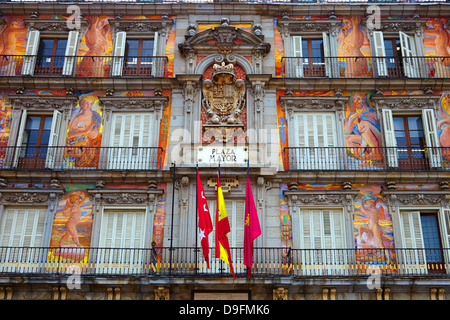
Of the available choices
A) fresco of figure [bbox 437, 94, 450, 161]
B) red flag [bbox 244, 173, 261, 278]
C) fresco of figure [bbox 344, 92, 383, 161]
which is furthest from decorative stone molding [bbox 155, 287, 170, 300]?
fresco of figure [bbox 437, 94, 450, 161]

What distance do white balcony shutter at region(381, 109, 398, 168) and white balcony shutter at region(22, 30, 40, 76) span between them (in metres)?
12.6

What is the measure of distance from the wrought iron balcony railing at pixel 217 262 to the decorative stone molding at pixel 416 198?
1.53m

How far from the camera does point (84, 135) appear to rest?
1934 centimetres

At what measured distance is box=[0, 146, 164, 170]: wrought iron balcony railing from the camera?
18.7m

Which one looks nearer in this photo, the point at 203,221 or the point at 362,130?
the point at 203,221

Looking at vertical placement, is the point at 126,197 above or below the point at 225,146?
below

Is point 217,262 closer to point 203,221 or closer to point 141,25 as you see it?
point 203,221

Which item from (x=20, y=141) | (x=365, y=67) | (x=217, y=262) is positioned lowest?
(x=217, y=262)

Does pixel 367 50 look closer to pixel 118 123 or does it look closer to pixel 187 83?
pixel 187 83

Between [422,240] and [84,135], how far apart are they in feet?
38.6

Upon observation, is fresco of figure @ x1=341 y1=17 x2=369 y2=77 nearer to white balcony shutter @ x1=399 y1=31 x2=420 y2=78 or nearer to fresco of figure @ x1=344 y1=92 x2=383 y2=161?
fresco of figure @ x1=344 y1=92 x2=383 y2=161

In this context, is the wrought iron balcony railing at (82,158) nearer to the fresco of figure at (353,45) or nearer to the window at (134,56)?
the window at (134,56)

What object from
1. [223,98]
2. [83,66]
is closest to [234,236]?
[223,98]

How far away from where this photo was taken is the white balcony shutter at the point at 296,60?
20094mm
